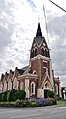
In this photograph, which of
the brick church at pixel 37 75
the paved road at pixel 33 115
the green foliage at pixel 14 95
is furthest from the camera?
the brick church at pixel 37 75

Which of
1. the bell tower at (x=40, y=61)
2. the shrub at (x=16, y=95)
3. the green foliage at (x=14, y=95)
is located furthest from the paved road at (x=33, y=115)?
the bell tower at (x=40, y=61)

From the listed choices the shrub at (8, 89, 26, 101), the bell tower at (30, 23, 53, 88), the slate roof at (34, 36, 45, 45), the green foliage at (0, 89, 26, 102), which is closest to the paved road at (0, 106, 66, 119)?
the shrub at (8, 89, 26, 101)

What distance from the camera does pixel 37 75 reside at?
2221 inches

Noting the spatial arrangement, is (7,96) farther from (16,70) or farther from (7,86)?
(7,86)

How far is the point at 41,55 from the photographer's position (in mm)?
58156

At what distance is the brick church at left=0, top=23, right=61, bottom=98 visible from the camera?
54.7 meters

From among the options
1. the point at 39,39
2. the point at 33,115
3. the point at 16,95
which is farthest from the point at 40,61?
the point at 33,115

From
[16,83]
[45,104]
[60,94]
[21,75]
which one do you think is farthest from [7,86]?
[45,104]

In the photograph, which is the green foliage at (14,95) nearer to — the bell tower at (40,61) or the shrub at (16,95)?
the shrub at (16,95)

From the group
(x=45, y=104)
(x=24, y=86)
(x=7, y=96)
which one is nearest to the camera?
(x=45, y=104)

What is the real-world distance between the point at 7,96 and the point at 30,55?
1452 cm

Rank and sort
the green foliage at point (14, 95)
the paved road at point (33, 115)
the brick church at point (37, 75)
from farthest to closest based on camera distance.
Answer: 1. the brick church at point (37, 75)
2. the green foliage at point (14, 95)
3. the paved road at point (33, 115)

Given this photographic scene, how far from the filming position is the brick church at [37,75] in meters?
54.7

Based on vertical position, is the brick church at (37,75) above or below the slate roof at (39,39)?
below
